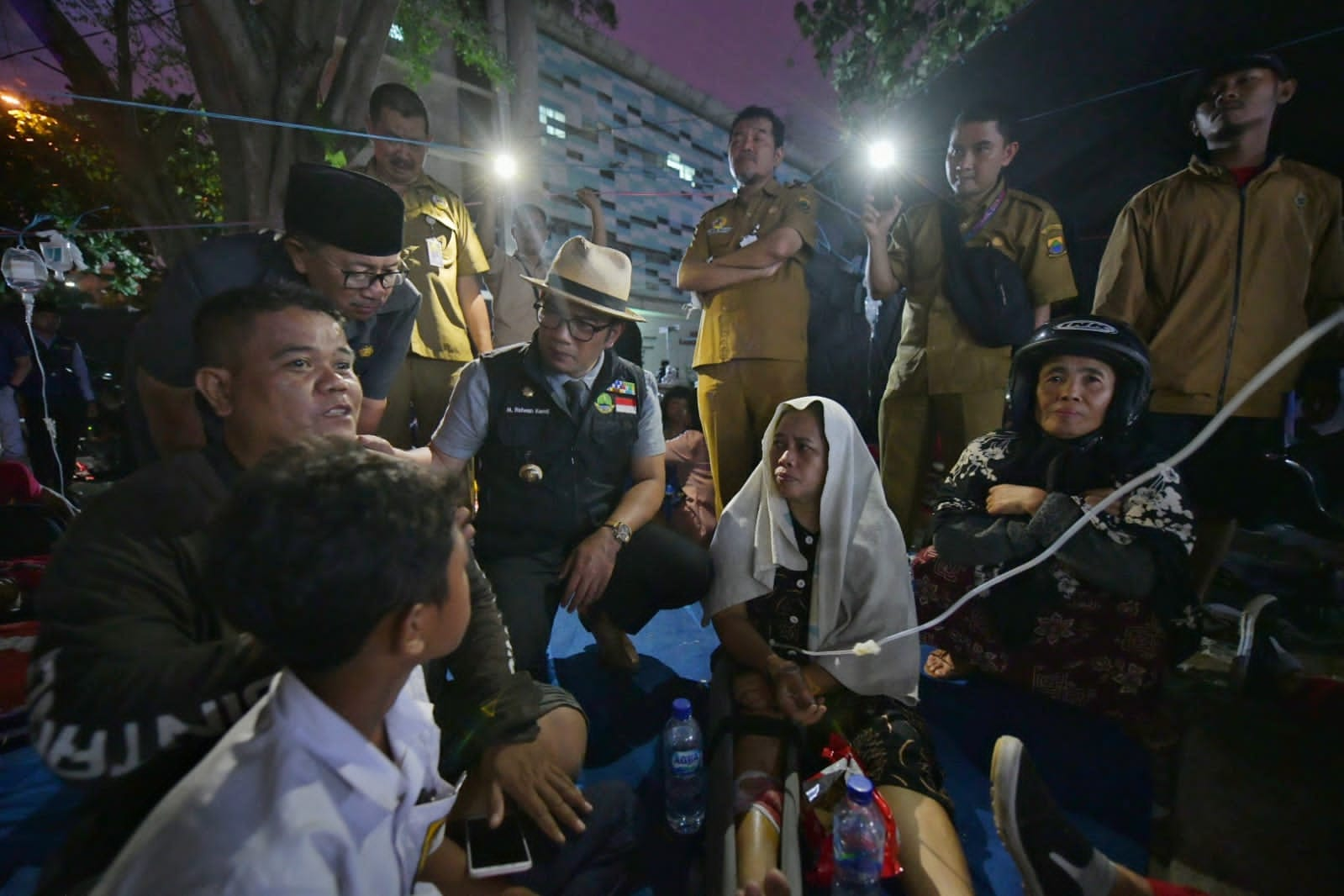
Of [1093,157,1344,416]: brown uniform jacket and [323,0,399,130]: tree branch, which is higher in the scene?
[323,0,399,130]: tree branch

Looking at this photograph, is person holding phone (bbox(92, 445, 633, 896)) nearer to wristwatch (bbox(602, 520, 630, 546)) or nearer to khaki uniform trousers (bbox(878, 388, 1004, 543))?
wristwatch (bbox(602, 520, 630, 546))

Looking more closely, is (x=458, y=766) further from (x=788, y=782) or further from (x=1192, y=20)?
(x=1192, y=20)

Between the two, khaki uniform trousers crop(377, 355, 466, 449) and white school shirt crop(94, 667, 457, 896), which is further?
khaki uniform trousers crop(377, 355, 466, 449)

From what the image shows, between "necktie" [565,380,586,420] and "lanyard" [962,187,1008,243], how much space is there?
2.51 metres

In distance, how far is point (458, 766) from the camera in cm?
168

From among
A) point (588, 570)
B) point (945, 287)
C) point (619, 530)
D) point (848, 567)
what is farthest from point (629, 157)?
point (848, 567)

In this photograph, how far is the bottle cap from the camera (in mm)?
1572

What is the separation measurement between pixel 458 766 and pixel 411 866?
19.6 inches

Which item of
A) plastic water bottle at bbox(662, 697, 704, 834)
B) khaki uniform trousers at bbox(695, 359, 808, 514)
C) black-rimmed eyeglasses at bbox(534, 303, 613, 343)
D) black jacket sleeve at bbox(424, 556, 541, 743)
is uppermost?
black-rimmed eyeglasses at bbox(534, 303, 613, 343)

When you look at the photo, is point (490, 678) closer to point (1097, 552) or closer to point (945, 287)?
point (1097, 552)

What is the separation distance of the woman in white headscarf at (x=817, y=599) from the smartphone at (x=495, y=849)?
Result: 720 mm

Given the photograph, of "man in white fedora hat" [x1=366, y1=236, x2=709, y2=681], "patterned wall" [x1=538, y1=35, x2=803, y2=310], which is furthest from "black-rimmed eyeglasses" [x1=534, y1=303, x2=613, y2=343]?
"patterned wall" [x1=538, y1=35, x2=803, y2=310]

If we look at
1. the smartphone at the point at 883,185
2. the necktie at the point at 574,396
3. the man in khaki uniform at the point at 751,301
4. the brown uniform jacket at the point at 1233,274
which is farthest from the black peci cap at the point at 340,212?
the smartphone at the point at 883,185

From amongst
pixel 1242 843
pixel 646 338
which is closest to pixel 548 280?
pixel 1242 843
